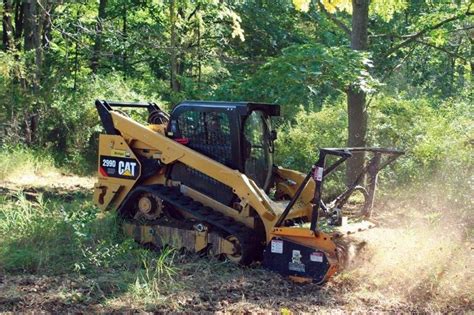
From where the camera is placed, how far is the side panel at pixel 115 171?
8.27m

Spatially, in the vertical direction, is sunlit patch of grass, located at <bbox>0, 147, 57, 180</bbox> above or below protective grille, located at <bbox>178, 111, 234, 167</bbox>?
below

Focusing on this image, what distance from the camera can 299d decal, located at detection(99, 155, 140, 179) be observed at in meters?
8.25

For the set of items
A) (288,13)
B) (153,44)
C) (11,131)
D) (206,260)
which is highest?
(288,13)

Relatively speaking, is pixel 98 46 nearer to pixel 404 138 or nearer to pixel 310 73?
pixel 404 138

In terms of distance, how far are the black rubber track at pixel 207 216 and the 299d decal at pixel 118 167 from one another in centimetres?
29

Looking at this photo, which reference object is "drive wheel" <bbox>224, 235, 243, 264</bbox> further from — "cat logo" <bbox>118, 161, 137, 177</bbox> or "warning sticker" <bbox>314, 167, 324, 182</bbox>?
"cat logo" <bbox>118, 161, 137, 177</bbox>

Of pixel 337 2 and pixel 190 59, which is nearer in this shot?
pixel 337 2

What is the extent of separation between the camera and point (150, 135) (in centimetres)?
803

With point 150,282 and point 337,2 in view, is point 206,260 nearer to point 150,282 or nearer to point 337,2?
point 150,282

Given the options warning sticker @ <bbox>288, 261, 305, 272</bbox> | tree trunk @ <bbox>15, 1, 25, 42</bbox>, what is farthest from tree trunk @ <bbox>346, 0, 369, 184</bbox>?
tree trunk @ <bbox>15, 1, 25, 42</bbox>

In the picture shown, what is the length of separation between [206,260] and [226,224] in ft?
1.56

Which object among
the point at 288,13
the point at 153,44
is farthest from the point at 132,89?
the point at 288,13

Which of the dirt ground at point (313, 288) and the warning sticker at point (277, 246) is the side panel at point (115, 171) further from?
the warning sticker at point (277, 246)

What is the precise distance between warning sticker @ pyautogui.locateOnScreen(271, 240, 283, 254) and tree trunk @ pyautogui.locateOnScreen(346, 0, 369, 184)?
4.17m
